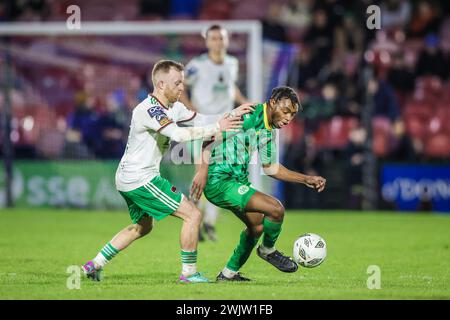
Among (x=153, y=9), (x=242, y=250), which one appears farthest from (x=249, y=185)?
(x=153, y=9)

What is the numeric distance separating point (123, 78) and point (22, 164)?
2522mm

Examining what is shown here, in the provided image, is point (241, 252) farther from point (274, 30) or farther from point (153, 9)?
point (153, 9)

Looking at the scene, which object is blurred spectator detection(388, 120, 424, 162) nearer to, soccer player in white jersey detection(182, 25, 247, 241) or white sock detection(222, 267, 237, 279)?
soccer player in white jersey detection(182, 25, 247, 241)

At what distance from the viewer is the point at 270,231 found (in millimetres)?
8258

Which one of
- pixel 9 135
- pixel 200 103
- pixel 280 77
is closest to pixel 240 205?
pixel 200 103

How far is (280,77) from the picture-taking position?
17.0 meters

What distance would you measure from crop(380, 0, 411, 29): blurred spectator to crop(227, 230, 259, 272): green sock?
12605 mm

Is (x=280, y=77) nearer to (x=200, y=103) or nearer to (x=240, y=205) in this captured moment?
Result: (x=200, y=103)

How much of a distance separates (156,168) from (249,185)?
86 centimetres

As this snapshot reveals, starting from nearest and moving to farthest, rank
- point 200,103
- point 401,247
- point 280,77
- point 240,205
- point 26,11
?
point 240,205
point 401,247
point 200,103
point 280,77
point 26,11

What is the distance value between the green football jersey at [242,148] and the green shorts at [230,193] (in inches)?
2.6

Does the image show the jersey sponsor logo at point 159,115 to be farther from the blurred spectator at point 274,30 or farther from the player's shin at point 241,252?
the blurred spectator at point 274,30

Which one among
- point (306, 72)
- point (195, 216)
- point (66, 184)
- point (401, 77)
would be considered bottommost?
point (66, 184)

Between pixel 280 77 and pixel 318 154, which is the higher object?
pixel 280 77
